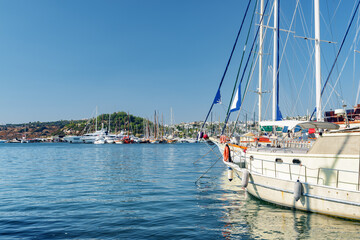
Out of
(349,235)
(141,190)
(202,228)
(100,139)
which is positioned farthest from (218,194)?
(100,139)

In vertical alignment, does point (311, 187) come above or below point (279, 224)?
above

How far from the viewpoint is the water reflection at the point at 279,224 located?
10734 millimetres

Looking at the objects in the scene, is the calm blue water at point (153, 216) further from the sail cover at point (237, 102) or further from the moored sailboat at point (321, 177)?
the sail cover at point (237, 102)

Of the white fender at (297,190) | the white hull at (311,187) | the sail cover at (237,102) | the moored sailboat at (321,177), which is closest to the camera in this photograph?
the white hull at (311,187)

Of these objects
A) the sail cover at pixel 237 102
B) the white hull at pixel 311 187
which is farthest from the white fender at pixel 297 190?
the sail cover at pixel 237 102

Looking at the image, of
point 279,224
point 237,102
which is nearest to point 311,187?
point 279,224

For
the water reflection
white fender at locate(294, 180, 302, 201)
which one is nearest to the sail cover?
the water reflection

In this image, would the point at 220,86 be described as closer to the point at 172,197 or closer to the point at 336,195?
the point at 172,197

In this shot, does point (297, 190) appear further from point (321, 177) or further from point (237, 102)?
point (237, 102)

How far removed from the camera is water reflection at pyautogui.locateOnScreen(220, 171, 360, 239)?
35.2ft

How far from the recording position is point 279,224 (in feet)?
39.3

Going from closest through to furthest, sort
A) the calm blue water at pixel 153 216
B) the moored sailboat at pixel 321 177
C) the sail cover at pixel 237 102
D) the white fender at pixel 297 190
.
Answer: the calm blue water at pixel 153 216
the moored sailboat at pixel 321 177
the white fender at pixel 297 190
the sail cover at pixel 237 102

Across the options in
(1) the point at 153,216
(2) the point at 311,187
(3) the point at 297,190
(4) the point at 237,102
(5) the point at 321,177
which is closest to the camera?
(2) the point at 311,187

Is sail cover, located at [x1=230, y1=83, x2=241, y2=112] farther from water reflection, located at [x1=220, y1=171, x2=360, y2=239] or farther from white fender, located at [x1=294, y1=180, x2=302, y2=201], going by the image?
white fender, located at [x1=294, y1=180, x2=302, y2=201]
